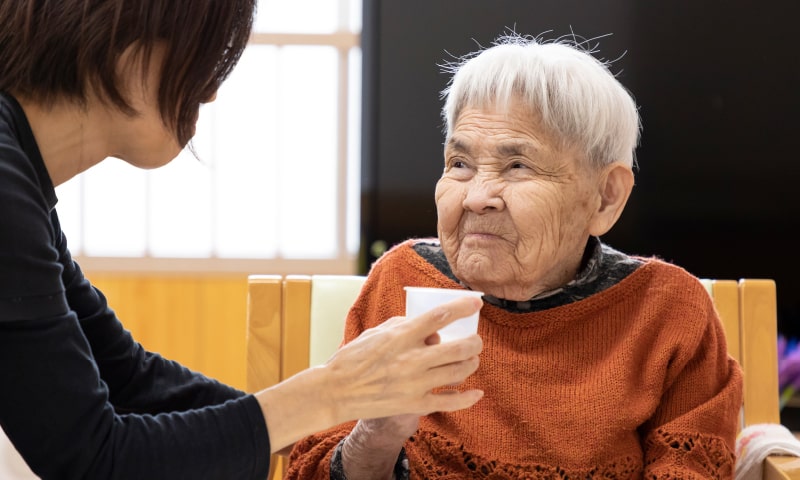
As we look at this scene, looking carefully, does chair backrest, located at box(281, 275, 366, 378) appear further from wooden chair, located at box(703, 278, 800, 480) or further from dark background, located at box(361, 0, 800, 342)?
dark background, located at box(361, 0, 800, 342)

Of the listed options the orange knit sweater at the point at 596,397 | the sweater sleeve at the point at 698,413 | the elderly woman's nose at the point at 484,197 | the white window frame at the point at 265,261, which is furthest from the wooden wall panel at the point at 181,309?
the sweater sleeve at the point at 698,413

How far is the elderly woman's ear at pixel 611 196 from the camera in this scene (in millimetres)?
1694

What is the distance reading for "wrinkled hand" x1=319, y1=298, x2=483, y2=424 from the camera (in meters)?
1.19

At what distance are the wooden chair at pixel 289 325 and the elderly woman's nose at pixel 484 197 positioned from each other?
49cm

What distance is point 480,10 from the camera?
332 centimetres

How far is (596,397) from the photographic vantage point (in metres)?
1.58

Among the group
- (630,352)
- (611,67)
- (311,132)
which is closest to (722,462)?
(630,352)

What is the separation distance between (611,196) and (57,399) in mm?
1085

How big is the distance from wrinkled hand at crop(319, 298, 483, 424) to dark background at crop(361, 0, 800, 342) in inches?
83.0

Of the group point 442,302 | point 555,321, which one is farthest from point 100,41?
point 555,321

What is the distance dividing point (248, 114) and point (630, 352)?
2713mm

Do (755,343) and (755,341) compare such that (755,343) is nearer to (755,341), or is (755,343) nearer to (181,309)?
(755,341)

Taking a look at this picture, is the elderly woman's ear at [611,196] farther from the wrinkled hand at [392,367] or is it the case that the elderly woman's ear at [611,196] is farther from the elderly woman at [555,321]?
the wrinkled hand at [392,367]

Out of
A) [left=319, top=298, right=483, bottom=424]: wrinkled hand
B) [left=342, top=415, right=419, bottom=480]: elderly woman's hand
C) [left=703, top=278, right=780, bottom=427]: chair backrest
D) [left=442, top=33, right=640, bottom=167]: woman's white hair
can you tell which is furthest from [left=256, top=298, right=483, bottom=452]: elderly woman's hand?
[left=703, top=278, right=780, bottom=427]: chair backrest
